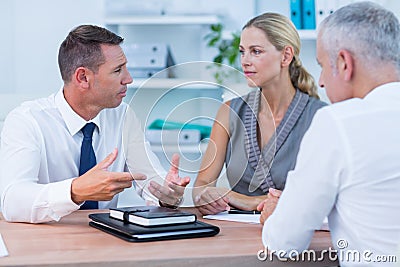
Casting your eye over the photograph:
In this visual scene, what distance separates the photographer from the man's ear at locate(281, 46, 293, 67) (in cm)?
251

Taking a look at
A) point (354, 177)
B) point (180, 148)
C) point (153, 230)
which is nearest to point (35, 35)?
point (180, 148)

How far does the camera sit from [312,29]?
3.50m

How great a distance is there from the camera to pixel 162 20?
346 cm

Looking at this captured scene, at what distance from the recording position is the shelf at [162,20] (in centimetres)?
346

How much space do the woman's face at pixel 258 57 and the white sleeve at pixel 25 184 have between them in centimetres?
84

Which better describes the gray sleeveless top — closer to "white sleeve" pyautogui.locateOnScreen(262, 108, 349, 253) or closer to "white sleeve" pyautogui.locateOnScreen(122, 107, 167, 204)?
"white sleeve" pyautogui.locateOnScreen(122, 107, 167, 204)

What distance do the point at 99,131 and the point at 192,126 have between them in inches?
17.7

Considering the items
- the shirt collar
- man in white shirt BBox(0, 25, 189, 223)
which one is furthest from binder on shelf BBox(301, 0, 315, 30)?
the shirt collar

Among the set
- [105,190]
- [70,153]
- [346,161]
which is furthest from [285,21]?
[346,161]

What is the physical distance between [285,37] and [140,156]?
88 cm

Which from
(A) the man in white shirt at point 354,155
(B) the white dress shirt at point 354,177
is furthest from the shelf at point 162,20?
(B) the white dress shirt at point 354,177

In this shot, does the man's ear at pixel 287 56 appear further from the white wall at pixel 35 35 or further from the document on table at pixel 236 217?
the white wall at pixel 35 35

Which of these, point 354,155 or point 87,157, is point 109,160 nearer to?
point 87,157

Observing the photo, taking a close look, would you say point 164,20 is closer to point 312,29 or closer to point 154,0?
point 154,0
